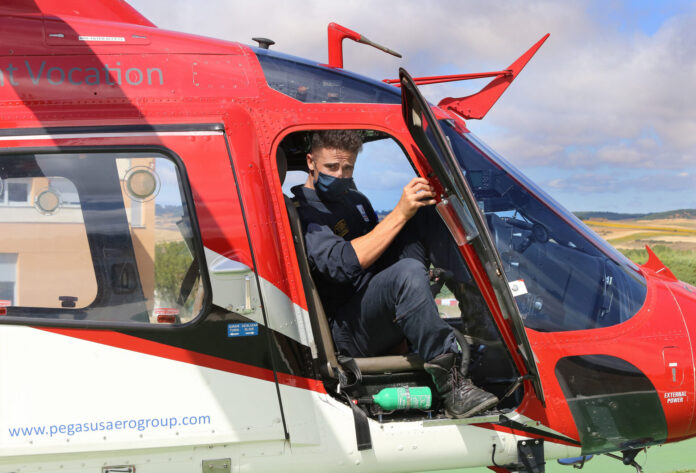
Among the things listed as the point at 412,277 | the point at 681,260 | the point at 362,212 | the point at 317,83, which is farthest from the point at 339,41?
the point at 681,260

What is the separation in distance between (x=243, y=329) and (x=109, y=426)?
2.14 feet

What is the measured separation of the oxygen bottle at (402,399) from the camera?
288 centimetres

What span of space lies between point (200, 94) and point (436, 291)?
147 cm

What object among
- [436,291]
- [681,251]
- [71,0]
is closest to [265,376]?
[436,291]

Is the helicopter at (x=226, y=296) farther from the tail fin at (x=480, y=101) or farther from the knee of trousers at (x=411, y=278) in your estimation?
the tail fin at (x=480, y=101)

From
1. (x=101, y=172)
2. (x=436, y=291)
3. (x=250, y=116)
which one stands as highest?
(x=250, y=116)

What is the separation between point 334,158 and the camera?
10.1 ft

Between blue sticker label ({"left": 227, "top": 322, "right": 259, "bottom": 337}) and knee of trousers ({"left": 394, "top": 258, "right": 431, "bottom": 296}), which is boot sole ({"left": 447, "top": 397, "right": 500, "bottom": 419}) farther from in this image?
blue sticker label ({"left": 227, "top": 322, "right": 259, "bottom": 337})

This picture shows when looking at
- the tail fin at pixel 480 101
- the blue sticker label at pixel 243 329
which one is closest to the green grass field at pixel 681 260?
the tail fin at pixel 480 101

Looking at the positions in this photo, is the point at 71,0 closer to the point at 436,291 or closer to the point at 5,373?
the point at 5,373

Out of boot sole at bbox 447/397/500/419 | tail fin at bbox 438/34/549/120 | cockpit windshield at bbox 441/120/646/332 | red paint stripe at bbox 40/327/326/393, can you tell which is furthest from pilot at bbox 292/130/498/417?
tail fin at bbox 438/34/549/120

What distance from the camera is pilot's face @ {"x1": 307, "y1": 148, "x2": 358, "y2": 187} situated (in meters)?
3.08

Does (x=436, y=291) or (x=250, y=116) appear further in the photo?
(x=436, y=291)

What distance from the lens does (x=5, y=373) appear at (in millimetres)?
2510
